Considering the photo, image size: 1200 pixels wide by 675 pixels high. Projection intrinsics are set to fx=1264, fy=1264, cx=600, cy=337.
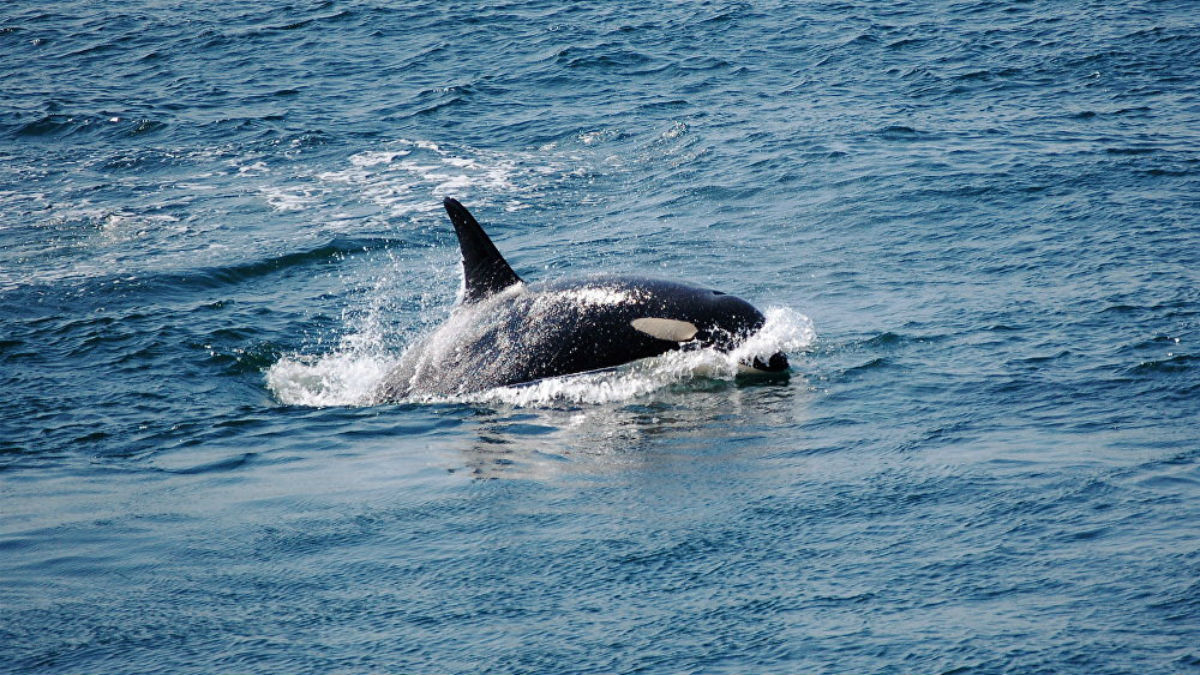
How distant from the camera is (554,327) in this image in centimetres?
1257

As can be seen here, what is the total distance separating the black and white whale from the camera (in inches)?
479

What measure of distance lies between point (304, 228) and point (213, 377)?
22.5 feet

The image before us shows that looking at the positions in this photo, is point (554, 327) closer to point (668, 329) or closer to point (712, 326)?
point (668, 329)

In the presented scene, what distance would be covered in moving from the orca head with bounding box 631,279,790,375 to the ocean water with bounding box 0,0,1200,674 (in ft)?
0.95

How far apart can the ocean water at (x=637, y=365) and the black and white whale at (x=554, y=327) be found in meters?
0.28

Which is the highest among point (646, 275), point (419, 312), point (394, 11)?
point (394, 11)

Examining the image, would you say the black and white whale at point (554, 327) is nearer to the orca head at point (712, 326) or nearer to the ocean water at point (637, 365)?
the orca head at point (712, 326)

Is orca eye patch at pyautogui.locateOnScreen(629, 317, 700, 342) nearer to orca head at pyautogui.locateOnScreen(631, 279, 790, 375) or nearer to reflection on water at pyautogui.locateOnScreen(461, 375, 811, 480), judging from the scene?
orca head at pyautogui.locateOnScreen(631, 279, 790, 375)

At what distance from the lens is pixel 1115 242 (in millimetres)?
15812

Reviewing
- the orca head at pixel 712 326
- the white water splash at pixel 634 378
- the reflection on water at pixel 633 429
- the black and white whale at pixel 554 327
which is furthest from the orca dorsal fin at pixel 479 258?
the orca head at pixel 712 326

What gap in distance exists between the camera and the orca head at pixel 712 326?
12.1m

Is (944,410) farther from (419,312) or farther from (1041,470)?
(419,312)

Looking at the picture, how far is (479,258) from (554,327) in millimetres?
1246

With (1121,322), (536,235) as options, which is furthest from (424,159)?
(1121,322)
